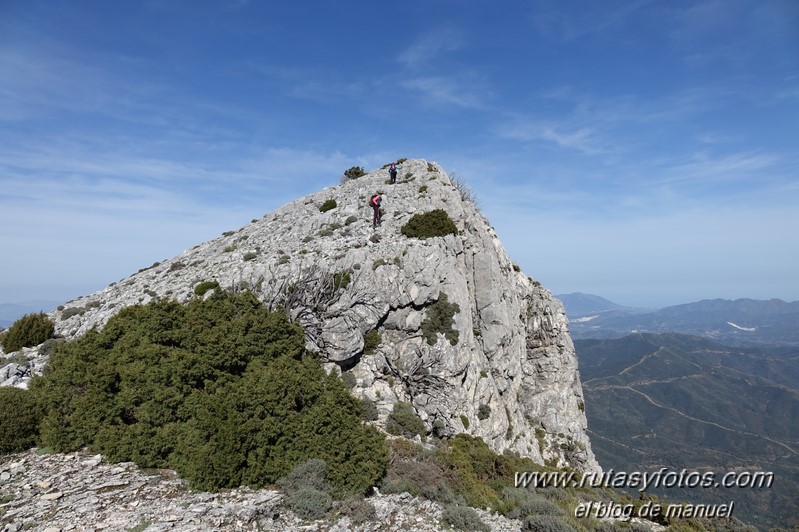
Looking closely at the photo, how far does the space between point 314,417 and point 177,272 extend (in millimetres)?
23723

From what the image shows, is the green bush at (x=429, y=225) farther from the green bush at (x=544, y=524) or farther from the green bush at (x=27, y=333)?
the green bush at (x=27, y=333)

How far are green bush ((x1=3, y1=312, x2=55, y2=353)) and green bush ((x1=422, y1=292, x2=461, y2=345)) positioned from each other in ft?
83.2

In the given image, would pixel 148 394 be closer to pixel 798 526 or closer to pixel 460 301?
pixel 460 301

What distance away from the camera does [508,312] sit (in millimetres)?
34094

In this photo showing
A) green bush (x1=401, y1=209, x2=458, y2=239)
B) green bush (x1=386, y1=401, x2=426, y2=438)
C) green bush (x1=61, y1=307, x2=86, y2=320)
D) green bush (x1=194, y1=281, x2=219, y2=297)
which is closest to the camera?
green bush (x1=386, y1=401, x2=426, y2=438)

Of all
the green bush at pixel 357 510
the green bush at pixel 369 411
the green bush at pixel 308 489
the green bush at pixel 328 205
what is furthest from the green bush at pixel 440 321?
the green bush at pixel 328 205

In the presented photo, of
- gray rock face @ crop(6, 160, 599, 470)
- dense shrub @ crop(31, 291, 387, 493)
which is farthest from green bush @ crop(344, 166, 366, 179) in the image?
dense shrub @ crop(31, 291, 387, 493)

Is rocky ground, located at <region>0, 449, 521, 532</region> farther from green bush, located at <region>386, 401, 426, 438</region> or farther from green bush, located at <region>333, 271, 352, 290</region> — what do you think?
green bush, located at <region>333, 271, 352, 290</region>

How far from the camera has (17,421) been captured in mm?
14492

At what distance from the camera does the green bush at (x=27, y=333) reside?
26.3 m

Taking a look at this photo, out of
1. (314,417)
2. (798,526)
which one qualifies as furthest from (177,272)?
(798,526)

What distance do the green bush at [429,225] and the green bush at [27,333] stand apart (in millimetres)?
25149

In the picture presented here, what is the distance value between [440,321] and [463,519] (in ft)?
46.5

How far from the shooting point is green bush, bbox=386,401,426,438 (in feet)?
65.0
